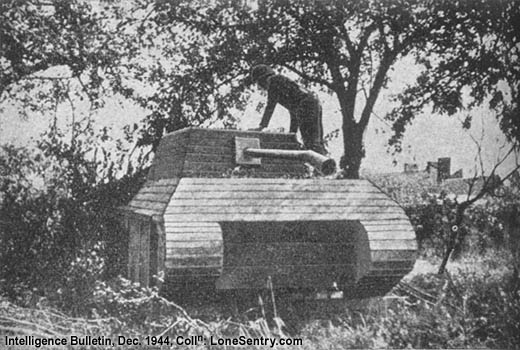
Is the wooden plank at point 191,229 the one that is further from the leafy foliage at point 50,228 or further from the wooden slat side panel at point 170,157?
the leafy foliage at point 50,228

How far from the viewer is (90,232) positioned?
10039 millimetres

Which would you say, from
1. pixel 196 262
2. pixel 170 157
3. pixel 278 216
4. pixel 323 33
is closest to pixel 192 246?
pixel 196 262

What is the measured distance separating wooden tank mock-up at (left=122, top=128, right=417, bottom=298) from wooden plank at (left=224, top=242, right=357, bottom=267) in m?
0.01

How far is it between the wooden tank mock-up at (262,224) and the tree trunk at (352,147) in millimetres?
7280

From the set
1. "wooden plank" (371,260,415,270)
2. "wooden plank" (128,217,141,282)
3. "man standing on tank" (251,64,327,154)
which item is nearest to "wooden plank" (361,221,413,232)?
"wooden plank" (371,260,415,270)

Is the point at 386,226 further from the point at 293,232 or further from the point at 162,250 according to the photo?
the point at 162,250

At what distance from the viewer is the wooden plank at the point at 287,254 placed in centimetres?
788

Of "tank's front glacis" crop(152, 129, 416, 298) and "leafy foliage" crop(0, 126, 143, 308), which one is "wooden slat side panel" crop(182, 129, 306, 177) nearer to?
"tank's front glacis" crop(152, 129, 416, 298)

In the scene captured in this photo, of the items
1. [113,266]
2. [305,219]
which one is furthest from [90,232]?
[305,219]

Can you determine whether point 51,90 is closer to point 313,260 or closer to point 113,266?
point 113,266

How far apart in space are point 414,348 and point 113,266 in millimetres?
5987

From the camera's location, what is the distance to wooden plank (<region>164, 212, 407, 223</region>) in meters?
6.95

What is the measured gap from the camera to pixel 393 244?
24.4 feet

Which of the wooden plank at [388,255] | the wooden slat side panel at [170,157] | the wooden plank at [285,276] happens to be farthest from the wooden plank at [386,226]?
the wooden slat side panel at [170,157]
